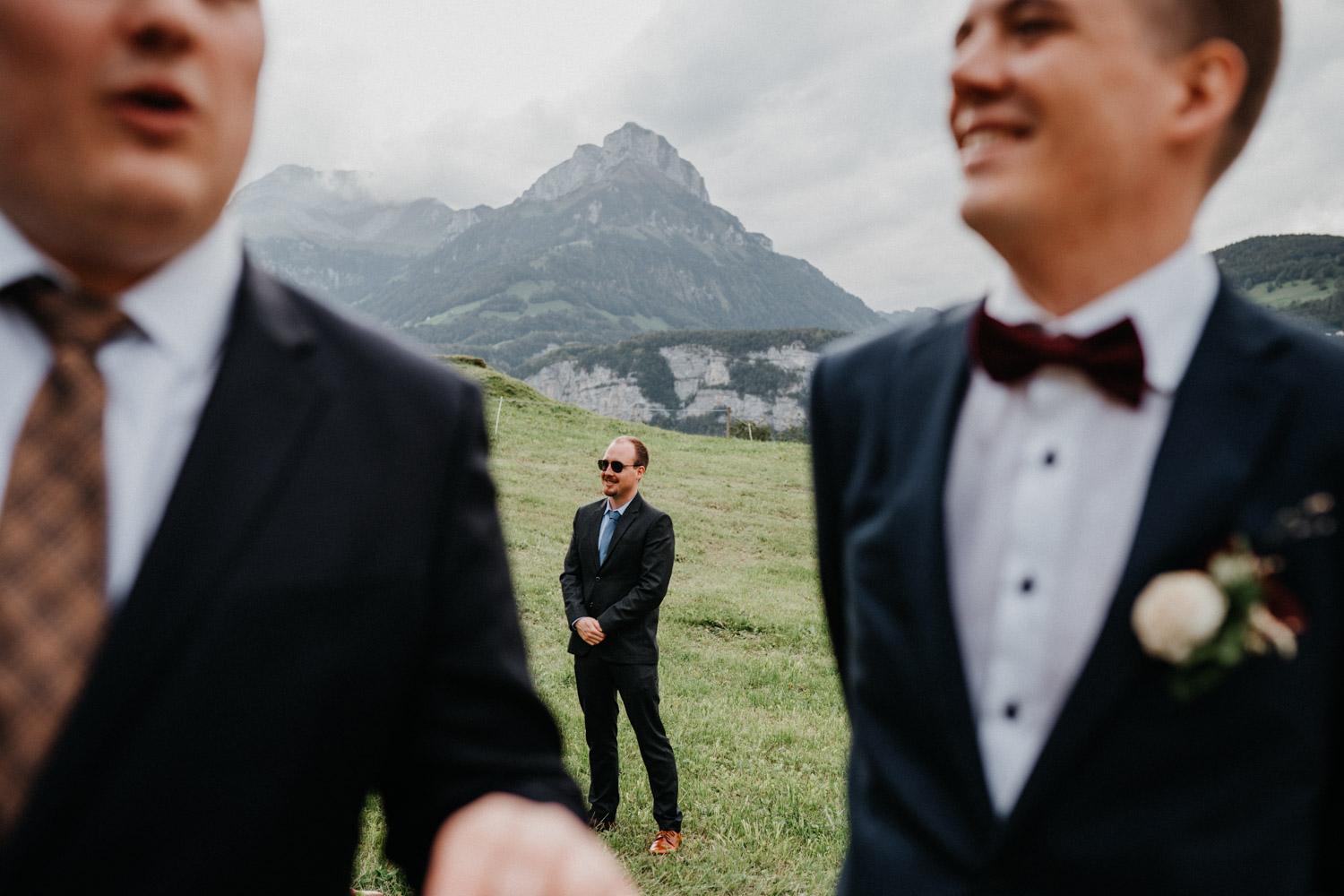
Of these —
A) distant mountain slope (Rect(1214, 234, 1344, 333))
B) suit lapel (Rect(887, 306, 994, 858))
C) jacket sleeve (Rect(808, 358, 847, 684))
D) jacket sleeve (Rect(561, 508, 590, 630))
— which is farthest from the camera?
distant mountain slope (Rect(1214, 234, 1344, 333))

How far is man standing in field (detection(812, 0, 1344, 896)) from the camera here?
1278 mm

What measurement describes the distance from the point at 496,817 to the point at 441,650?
267mm

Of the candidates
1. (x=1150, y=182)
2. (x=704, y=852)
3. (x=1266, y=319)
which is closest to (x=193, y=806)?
(x=1150, y=182)

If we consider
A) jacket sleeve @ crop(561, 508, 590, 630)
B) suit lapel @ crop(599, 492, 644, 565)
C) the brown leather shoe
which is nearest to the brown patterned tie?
jacket sleeve @ crop(561, 508, 590, 630)

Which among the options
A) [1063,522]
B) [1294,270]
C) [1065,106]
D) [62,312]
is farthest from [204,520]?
[1294,270]

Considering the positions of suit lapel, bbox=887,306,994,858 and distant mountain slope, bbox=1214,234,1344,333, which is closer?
suit lapel, bbox=887,306,994,858

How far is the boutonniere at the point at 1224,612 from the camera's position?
3.98 ft

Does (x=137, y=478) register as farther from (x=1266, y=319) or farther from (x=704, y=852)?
(x=704, y=852)

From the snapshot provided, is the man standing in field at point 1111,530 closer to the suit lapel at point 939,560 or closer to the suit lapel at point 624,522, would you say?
the suit lapel at point 939,560

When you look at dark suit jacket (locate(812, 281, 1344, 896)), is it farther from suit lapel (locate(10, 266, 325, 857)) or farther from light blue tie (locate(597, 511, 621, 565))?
light blue tie (locate(597, 511, 621, 565))

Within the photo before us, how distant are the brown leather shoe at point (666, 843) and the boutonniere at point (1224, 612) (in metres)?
5.71

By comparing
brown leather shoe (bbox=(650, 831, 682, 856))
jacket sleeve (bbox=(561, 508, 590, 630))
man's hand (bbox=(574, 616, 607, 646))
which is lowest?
brown leather shoe (bbox=(650, 831, 682, 856))

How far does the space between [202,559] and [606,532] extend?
19.7 ft

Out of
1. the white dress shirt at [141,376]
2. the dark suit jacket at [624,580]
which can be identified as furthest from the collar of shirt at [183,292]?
the dark suit jacket at [624,580]
